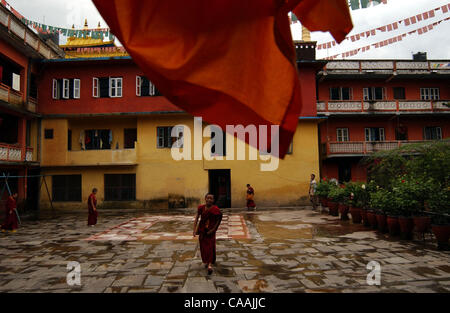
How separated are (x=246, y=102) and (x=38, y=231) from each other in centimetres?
1194

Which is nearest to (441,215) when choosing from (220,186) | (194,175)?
(194,175)

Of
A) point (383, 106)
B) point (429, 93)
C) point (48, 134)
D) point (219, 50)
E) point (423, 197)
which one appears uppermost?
point (429, 93)

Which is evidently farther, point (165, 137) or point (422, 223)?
point (165, 137)

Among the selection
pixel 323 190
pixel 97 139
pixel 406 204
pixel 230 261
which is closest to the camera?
pixel 230 261

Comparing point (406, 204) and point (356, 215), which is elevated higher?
point (406, 204)

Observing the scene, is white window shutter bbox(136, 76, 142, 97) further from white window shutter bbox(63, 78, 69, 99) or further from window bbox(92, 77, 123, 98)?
white window shutter bbox(63, 78, 69, 99)

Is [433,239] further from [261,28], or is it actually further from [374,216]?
[261,28]

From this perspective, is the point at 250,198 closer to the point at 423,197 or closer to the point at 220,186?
the point at 220,186

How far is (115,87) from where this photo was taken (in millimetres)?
18219

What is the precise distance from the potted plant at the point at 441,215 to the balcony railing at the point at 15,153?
1758 centimetres

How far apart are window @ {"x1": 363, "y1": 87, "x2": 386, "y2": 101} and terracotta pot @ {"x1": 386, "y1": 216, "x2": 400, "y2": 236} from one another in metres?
16.0

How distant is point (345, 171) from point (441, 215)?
14392mm

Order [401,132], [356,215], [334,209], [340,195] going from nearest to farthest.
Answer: [356,215]
[340,195]
[334,209]
[401,132]
